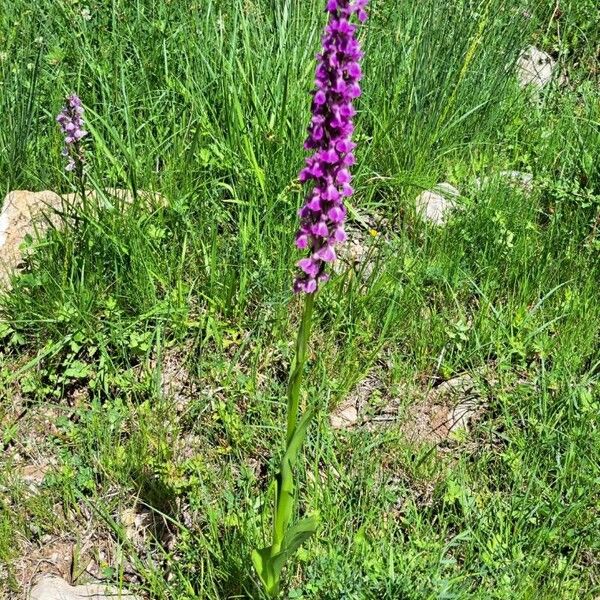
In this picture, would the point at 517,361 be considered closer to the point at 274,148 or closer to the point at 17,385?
the point at 274,148

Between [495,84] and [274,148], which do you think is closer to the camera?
[274,148]

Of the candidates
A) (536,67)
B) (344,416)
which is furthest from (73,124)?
(536,67)

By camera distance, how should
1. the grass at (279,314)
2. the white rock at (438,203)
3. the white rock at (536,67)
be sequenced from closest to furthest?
→ the grass at (279,314), the white rock at (438,203), the white rock at (536,67)

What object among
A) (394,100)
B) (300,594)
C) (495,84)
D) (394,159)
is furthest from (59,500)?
(495,84)

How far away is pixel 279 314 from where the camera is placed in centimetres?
270

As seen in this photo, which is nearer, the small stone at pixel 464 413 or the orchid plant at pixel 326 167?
the orchid plant at pixel 326 167

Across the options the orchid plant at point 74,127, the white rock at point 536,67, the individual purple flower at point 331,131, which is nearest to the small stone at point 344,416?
the individual purple flower at point 331,131

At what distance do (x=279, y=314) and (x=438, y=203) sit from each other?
42.0 inches

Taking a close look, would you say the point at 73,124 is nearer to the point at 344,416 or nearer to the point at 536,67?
the point at 344,416

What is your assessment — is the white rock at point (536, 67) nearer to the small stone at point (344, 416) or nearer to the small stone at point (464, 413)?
the small stone at point (464, 413)

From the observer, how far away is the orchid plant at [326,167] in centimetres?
136

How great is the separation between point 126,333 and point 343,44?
1.59m

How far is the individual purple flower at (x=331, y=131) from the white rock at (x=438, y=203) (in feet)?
5.49

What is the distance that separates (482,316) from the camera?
2816 mm
